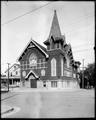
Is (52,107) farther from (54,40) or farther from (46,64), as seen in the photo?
(54,40)

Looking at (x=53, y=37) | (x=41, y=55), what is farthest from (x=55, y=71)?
(x=53, y=37)

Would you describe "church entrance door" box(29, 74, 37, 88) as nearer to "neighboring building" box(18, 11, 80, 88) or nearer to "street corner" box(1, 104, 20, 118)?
"neighboring building" box(18, 11, 80, 88)

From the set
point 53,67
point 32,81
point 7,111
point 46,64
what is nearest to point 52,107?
point 7,111

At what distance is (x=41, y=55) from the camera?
4041 cm

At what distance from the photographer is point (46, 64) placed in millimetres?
39656

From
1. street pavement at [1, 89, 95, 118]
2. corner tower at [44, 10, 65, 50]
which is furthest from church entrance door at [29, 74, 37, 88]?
street pavement at [1, 89, 95, 118]

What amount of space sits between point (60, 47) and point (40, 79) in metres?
10.1

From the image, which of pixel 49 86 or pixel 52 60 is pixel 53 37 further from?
pixel 49 86

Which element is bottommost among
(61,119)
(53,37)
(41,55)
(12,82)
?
(12,82)

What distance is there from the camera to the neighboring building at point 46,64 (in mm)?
38219

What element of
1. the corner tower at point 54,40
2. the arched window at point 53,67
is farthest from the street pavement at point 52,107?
the corner tower at point 54,40

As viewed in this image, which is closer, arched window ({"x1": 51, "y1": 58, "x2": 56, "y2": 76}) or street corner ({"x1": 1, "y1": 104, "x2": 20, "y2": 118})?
street corner ({"x1": 1, "y1": 104, "x2": 20, "y2": 118})

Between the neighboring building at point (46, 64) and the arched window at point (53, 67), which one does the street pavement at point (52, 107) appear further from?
the arched window at point (53, 67)

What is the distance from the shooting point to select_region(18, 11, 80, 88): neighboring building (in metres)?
38.2
